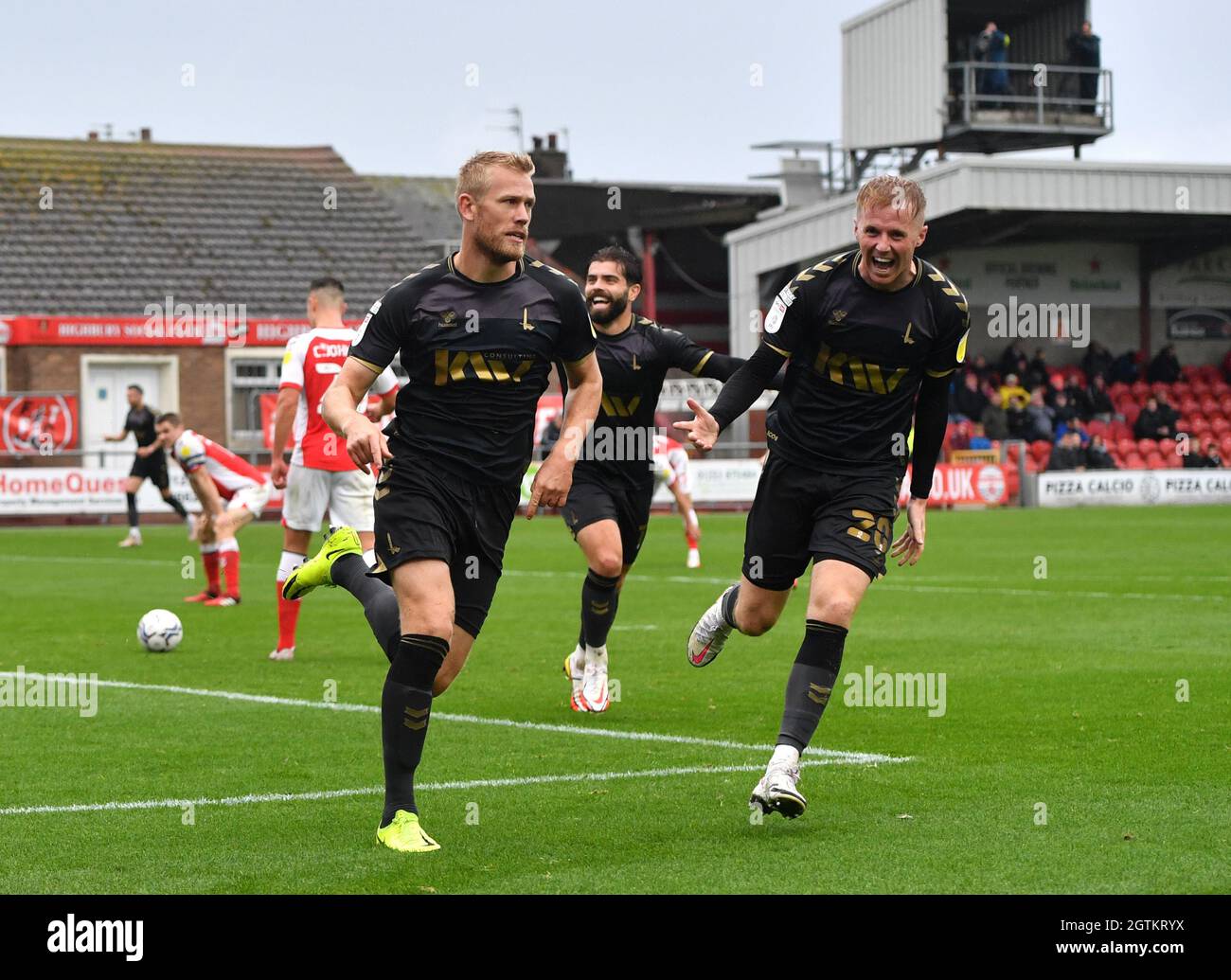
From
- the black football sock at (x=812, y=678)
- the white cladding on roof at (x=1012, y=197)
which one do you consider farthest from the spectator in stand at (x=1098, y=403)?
the black football sock at (x=812, y=678)

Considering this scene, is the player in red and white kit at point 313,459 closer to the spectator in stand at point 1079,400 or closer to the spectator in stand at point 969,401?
the spectator in stand at point 969,401

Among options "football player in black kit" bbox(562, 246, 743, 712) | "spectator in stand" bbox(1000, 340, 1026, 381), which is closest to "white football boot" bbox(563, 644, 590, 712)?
"football player in black kit" bbox(562, 246, 743, 712)

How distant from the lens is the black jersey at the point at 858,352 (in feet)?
23.0

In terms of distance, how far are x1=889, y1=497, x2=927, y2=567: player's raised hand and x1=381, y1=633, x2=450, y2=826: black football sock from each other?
6.43 feet

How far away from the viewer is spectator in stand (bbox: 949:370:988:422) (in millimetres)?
38969

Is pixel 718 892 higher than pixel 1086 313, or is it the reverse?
pixel 1086 313

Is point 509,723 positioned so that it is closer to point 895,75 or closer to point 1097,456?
point 1097,456

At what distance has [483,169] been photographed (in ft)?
20.7

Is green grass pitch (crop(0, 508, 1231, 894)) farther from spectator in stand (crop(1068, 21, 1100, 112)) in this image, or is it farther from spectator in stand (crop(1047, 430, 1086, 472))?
spectator in stand (crop(1068, 21, 1100, 112))

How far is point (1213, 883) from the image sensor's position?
5.26m

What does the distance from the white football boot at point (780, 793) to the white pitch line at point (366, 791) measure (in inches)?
46.4

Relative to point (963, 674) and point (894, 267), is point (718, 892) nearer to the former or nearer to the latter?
point (894, 267)

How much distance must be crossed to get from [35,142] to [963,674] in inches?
1636
